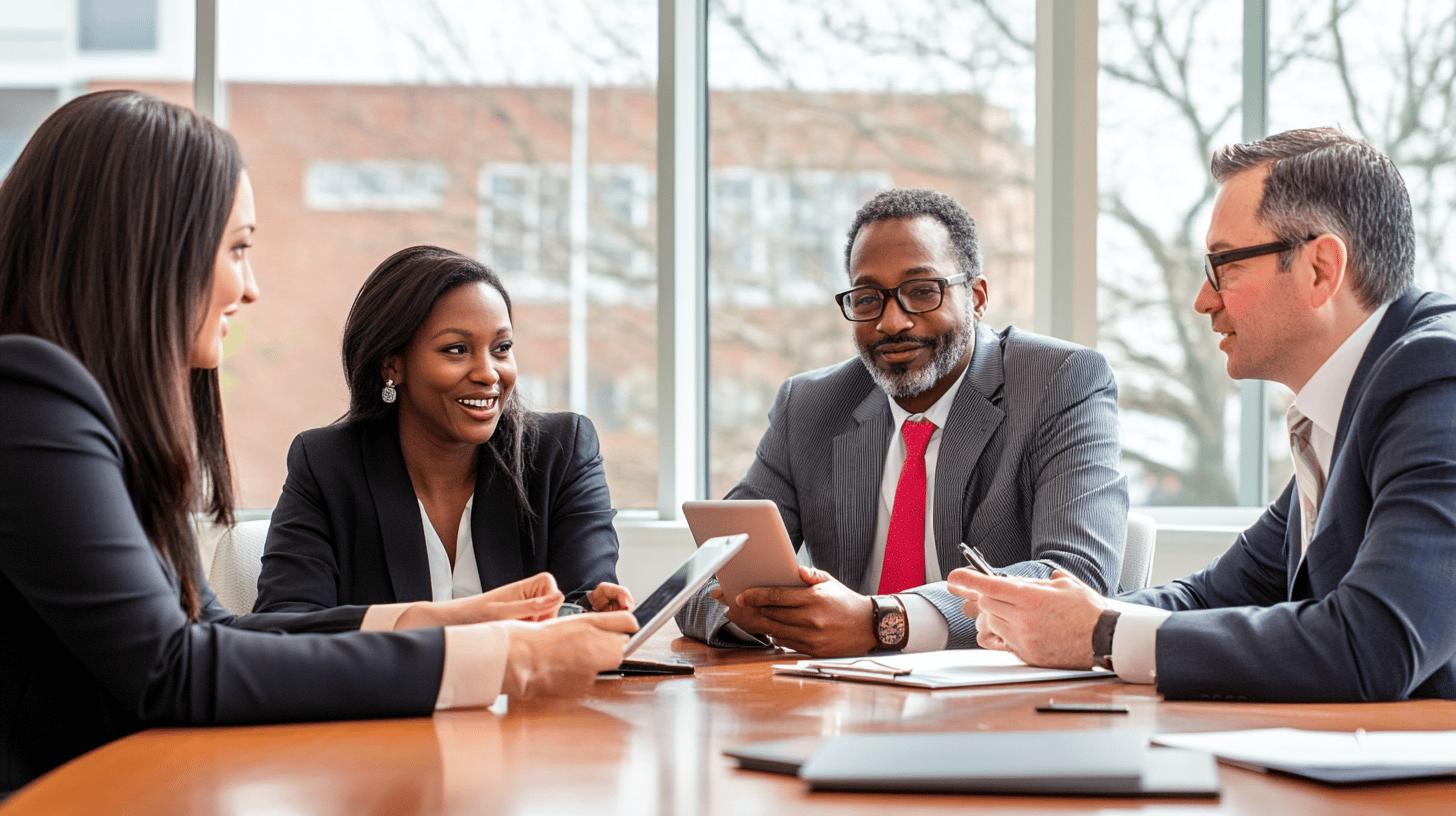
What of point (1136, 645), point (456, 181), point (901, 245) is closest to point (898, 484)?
point (901, 245)

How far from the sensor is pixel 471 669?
5.41 feet

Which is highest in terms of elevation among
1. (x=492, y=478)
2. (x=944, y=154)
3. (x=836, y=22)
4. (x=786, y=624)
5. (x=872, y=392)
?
(x=836, y=22)

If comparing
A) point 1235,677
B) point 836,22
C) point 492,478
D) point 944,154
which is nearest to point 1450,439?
point 1235,677

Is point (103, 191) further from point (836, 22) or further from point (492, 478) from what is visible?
point (836, 22)

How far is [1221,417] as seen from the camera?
14.4 feet

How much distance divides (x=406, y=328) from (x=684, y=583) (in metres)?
1.43

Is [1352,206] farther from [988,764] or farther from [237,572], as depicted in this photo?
[237,572]

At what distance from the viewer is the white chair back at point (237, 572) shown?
9.76ft

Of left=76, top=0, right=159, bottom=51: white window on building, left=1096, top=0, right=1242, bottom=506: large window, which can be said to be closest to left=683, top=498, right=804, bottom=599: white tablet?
left=1096, top=0, right=1242, bottom=506: large window

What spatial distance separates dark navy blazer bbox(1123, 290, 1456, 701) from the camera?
1.75m

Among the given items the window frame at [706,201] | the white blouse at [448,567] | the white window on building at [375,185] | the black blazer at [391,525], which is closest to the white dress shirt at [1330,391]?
the black blazer at [391,525]

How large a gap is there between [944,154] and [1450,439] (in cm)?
307

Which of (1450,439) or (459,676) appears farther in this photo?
(1450,439)

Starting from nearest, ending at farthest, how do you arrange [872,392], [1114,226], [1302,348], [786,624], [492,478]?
[1302,348]
[786,624]
[492,478]
[872,392]
[1114,226]
